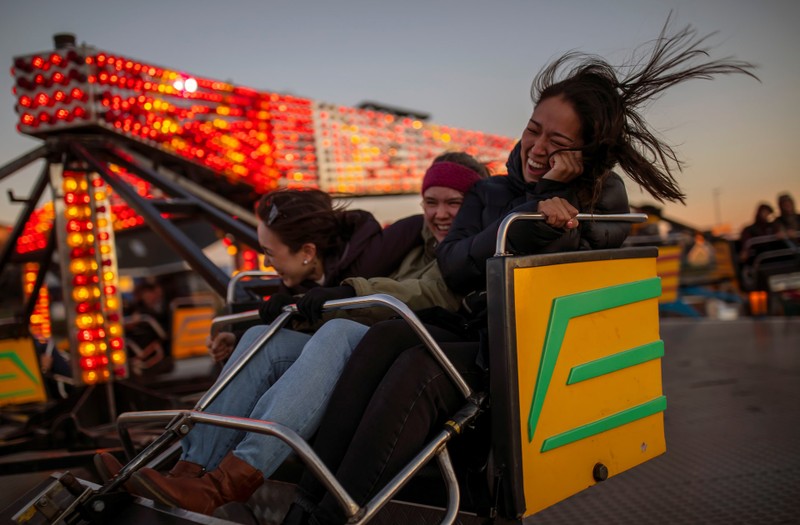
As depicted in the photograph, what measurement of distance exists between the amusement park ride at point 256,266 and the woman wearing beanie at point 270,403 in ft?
0.26

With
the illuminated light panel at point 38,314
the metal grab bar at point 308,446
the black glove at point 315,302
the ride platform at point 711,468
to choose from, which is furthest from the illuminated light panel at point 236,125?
the black glove at point 315,302

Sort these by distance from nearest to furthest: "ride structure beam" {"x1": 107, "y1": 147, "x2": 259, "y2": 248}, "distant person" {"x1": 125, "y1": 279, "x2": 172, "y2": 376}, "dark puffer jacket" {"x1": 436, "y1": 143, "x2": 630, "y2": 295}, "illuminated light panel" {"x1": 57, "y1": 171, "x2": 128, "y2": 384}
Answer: "dark puffer jacket" {"x1": 436, "y1": 143, "x2": 630, "y2": 295}
"ride structure beam" {"x1": 107, "y1": 147, "x2": 259, "y2": 248}
"illuminated light panel" {"x1": 57, "y1": 171, "x2": 128, "y2": 384}
"distant person" {"x1": 125, "y1": 279, "x2": 172, "y2": 376}

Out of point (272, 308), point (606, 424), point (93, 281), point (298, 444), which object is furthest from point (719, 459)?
point (93, 281)

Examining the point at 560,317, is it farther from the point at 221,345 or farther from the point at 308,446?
the point at 221,345

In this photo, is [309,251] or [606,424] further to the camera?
[309,251]

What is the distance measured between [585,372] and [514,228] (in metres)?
0.42

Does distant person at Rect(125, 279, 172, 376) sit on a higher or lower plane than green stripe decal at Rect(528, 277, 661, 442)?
lower

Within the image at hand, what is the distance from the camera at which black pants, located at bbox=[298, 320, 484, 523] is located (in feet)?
5.09

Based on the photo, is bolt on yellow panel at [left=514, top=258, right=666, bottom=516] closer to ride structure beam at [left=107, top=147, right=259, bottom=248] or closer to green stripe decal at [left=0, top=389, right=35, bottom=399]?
ride structure beam at [left=107, top=147, right=259, bottom=248]

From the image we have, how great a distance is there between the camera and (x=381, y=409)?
5.23 ft

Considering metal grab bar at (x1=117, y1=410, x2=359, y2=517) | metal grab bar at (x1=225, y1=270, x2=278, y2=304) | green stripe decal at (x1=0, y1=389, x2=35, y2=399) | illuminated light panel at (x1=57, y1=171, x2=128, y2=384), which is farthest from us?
green stripe decal at (x1=0, y1=389, x2=35, y2=399)

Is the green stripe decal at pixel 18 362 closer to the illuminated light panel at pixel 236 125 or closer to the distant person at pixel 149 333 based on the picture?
the illuminated light panel at pixel 236 125

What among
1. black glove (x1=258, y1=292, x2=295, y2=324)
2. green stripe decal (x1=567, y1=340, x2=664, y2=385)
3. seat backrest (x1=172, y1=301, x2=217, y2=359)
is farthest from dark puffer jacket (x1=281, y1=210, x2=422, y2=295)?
seat backrest (x1=172, y1=301, x2=217, y2=359)

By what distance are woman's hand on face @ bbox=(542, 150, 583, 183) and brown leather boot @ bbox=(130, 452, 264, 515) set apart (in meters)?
1.12
